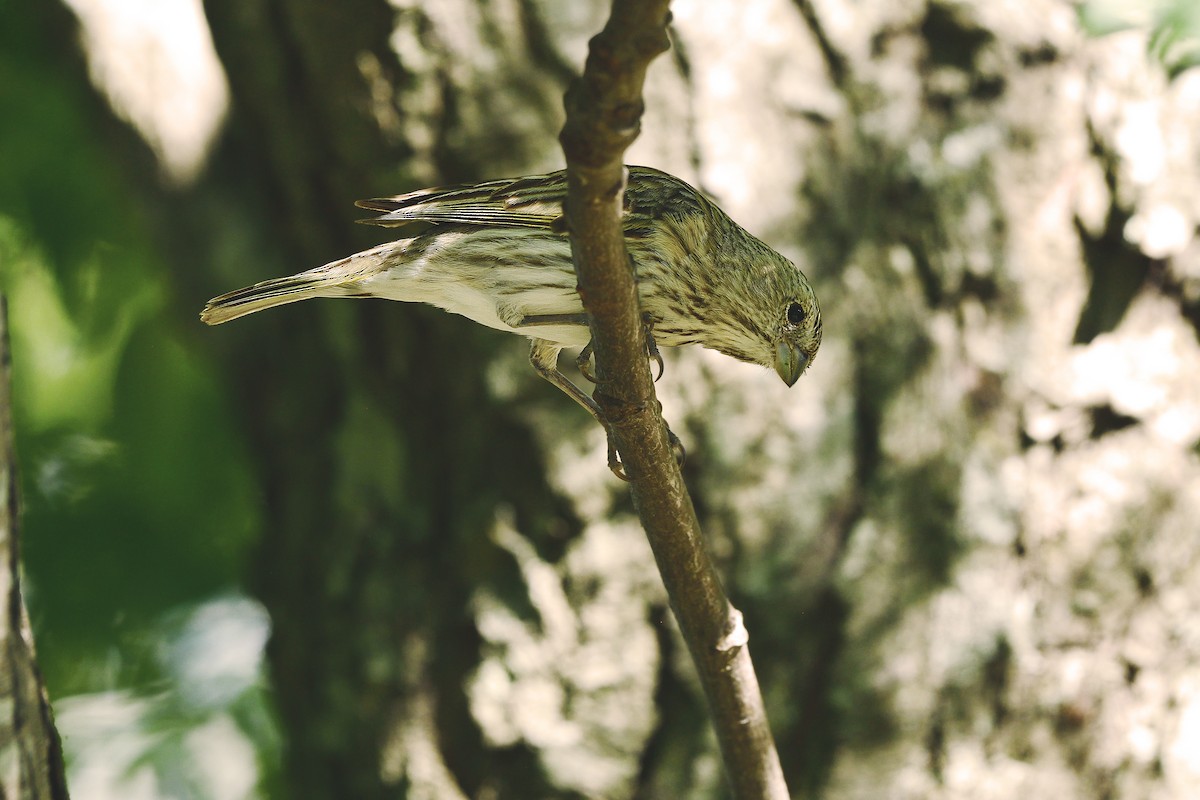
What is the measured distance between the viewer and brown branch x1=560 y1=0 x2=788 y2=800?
1.71 m

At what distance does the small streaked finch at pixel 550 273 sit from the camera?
10.7ft

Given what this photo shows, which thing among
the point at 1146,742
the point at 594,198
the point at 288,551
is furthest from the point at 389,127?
the point at 1146,742

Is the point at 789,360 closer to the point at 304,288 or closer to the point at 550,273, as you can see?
the point at 550,273

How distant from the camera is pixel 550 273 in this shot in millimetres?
3246

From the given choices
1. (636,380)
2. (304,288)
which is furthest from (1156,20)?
(304,288)

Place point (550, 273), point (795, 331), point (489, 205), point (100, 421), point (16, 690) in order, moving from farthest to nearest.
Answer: point (100, 421) → point (795, 331) → point (489, 205) → point (550, 273) → point (16, 690)

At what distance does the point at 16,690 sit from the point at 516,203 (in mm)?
1808

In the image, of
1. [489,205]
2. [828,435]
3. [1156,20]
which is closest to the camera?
[1156,20]

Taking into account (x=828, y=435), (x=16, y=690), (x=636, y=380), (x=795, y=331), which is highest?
(x=795, y=331)

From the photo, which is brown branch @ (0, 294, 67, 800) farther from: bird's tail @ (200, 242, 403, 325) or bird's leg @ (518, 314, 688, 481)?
bird's leg @ (518, 314, 688, 481)

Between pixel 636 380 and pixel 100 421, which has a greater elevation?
pixel 100 421

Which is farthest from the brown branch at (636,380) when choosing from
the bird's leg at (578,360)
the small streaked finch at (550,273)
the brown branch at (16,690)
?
the brown branch at (16,690)

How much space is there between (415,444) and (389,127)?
1335mm

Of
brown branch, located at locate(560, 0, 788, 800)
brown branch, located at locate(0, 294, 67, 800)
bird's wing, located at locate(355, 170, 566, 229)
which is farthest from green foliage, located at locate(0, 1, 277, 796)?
brown branch, located at locate(560, 0, 788, 800)
